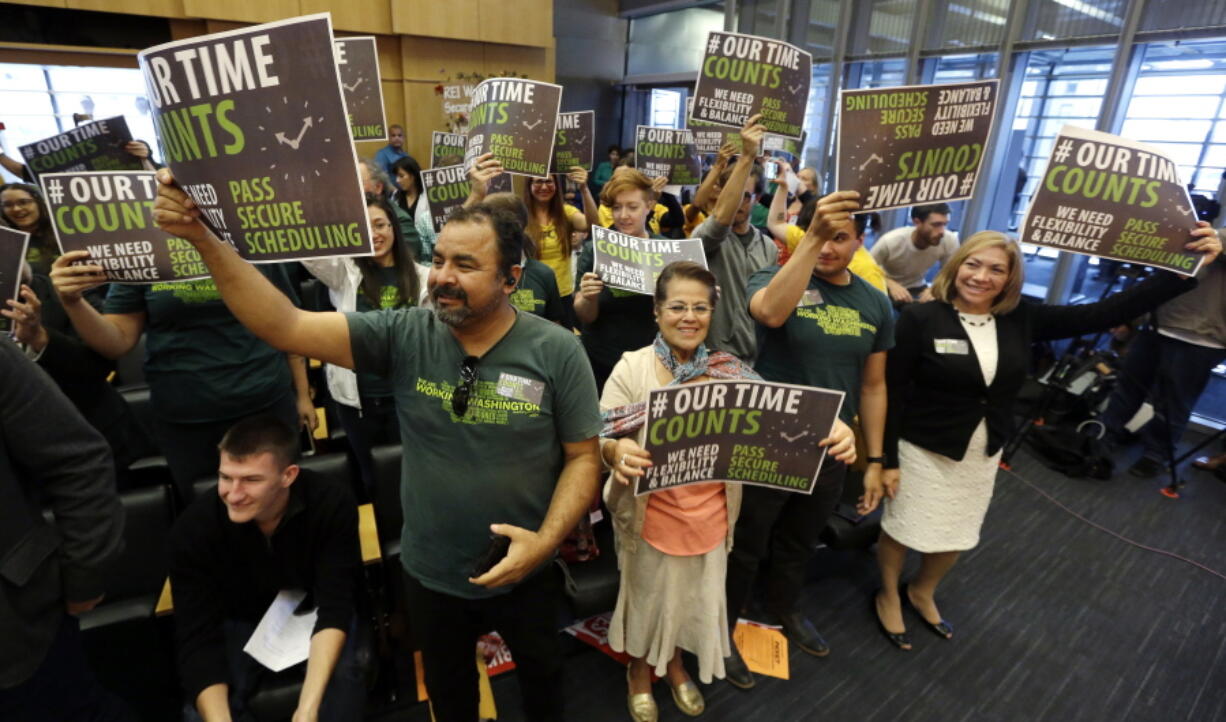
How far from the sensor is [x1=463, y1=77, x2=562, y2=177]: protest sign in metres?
3.23

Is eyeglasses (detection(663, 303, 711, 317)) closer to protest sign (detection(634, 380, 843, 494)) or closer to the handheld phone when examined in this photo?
protest sign (detection(634, 380, 843, 494))

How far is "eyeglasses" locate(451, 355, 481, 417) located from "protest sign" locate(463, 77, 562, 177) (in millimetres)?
2079

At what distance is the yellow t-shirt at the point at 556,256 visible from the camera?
12.4 ft

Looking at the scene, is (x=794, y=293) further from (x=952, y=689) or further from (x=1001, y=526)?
(x=1001, y=526)

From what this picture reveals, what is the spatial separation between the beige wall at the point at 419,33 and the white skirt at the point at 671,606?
767 cm

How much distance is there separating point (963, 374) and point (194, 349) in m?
3.02

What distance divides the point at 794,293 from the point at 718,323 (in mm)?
791

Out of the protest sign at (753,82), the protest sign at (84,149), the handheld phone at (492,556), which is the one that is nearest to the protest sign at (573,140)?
the protest sign at (753,82)

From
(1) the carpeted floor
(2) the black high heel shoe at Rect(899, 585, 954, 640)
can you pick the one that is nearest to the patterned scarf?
(1) the carpeted floor

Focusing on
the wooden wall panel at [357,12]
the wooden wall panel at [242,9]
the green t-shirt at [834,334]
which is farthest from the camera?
the wooden wall panel at [357,12]

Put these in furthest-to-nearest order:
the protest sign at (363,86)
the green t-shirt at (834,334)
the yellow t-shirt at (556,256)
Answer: the yellow t-shirt at (556,256)
the protest sign at (363,86)
the green t-shirt at (834,334)

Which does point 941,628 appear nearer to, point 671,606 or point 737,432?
point 671,606

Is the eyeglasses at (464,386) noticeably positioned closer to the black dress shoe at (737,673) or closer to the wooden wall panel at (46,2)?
the black dress shoe at (737,673)

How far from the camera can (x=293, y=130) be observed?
1257 mm
